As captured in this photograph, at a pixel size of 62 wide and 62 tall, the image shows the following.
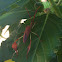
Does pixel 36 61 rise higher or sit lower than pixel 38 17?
lower

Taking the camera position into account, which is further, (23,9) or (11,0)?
(23,9)

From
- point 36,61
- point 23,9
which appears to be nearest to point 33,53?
point 36,61

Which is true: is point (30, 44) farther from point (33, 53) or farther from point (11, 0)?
point (11, 0)

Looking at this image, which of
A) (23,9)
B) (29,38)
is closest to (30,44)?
(29,38)

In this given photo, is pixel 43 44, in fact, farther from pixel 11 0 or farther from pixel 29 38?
pixel 11 0

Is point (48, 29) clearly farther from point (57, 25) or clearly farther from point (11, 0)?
point (11, 0)

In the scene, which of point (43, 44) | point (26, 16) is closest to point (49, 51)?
point (43, 44)

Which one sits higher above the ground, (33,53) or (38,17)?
(38,17)
